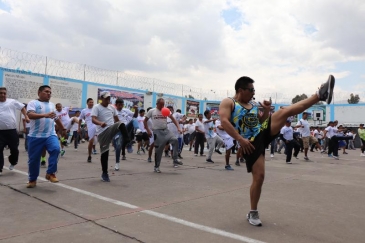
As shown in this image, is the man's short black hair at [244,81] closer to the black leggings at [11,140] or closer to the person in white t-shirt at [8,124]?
the person in white t-shirt at [8,124]

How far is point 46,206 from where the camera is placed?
4.08 metres

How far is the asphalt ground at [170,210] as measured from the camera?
10.5ft

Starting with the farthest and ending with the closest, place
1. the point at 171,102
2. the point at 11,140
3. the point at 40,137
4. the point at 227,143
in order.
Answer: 1. the point at 171,102
2. the point at 227,143
3. the point at 11,140
4. the point at 40,137

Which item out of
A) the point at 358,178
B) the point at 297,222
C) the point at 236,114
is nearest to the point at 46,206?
Result: the point at 236,114

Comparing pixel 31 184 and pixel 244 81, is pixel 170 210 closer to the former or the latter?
pixel 244 81

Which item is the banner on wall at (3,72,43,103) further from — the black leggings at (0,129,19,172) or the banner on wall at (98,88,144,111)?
the black leggings at (0,129,19,172)

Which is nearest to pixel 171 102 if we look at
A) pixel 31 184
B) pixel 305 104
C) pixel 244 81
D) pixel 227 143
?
pixel 227 143

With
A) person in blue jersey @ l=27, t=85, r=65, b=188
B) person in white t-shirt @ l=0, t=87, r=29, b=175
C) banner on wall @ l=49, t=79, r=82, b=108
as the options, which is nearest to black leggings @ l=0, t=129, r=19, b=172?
person in white t-shirt @ l=0, t=87, r=29, b=175

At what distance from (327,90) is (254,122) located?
0.91 meters

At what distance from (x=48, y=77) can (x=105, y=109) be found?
53.1 feet

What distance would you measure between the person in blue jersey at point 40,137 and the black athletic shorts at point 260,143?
3.24 meters

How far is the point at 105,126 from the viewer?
247 inches

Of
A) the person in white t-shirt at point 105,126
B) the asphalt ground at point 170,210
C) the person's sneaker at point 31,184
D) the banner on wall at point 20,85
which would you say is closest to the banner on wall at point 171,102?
the banner on wall at point 20,85

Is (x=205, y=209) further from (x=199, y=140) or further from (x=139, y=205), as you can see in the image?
(x=199, y=140)
